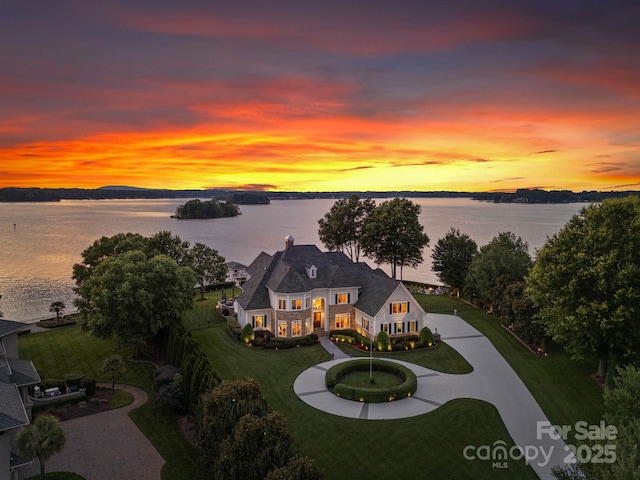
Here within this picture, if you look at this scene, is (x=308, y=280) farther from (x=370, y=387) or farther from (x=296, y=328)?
(x=370, y=387)

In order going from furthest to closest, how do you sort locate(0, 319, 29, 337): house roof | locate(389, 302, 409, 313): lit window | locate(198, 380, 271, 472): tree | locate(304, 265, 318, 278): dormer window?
locate(304, 265, 318, 278): dormer window → locate(389, 302, 409, 313): lit window → locate(0, 319, 29, 337): house roof → locate(198, 380, 271, 472): tree

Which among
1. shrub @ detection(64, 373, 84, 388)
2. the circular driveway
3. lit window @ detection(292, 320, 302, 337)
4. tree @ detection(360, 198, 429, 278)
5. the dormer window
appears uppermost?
tree @ detection(360, 198, 429, 278)

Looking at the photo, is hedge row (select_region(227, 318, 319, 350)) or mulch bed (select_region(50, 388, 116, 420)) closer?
mulch bed (select_region(50, 388, 116, 420))

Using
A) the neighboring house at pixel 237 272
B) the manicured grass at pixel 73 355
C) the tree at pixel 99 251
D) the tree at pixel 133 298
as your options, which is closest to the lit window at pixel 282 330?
the tree at pixel 133 298

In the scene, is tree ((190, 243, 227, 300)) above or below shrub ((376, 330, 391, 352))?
above

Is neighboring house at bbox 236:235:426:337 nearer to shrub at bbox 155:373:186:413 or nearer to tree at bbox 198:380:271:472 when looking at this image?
shrub at bbox 155:373:186:413

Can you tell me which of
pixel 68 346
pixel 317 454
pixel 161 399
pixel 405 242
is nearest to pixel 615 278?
pixel 317 454

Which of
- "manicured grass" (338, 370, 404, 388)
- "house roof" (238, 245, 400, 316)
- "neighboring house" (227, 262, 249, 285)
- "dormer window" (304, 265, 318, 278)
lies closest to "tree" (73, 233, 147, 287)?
"house roof" (238, 245, 400, 316)

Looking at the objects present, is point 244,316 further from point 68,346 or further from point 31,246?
point 31,246

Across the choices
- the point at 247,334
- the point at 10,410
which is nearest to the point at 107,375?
the point at 247,334
